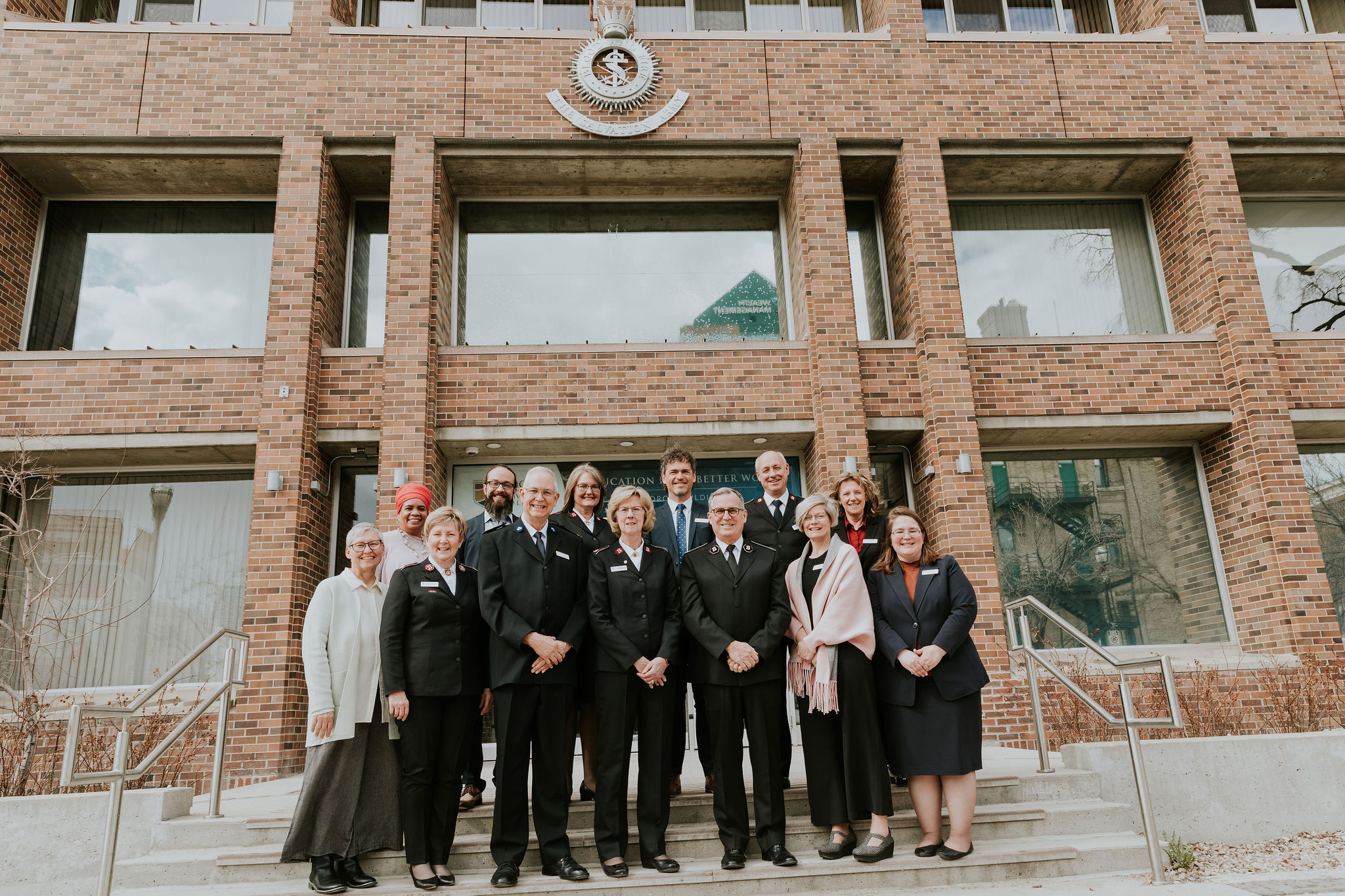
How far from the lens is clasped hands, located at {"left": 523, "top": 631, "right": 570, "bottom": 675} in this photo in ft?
15.4

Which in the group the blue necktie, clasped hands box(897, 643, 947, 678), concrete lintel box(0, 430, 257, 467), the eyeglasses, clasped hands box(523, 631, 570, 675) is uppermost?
concrete lintel box(0, 430, 257, 467)

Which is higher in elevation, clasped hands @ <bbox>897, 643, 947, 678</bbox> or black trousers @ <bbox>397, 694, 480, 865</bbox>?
clasped hands @ <bbox>897, 643, 947, 678</bbox>

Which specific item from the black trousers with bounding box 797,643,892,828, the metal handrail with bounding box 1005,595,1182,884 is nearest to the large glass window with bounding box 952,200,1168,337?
the metal handrail with bounding box 1005,595,1182,884

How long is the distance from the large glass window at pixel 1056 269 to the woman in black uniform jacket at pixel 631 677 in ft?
23.4

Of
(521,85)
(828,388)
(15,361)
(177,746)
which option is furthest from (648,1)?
(177,746)

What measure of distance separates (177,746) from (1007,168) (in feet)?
36.4

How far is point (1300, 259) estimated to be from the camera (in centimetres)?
1128

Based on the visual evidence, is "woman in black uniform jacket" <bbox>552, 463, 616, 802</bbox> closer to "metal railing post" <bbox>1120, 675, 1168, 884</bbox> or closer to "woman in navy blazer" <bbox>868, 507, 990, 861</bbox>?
"woman in navy blazer" <bbox>868, 507, 990, 861</bbox>

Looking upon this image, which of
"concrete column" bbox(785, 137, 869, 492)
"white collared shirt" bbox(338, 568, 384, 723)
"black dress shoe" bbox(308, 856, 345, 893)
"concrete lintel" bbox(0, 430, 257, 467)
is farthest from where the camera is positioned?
"concrete column" bbox(785, 137, 869, 492)

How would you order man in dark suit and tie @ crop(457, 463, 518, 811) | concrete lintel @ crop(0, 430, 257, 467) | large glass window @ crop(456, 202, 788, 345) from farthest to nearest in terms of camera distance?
large glass window @ crop(456, 202, 788, 345) < concrete lintel @ crop(0, 430, 257, 467) < man in dark suit and tie @ crop(457, 463, 518, 811)

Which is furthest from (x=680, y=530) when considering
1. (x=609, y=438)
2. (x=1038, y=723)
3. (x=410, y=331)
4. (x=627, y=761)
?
(x=410, y=331)

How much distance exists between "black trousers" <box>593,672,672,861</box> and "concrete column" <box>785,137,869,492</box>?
473cm

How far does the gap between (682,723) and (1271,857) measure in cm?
395

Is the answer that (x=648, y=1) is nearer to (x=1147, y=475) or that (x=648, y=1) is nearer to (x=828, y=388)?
(x=828, y=388)
